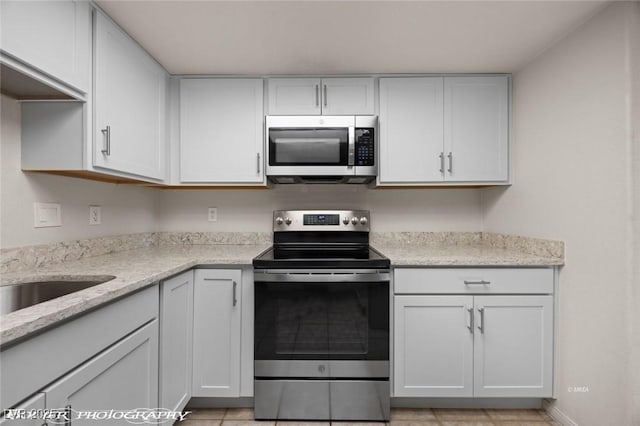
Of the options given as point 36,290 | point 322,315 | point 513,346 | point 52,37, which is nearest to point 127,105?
point 52,37

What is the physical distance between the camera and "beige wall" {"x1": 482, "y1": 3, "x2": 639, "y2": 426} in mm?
1420

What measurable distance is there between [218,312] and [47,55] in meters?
1.37

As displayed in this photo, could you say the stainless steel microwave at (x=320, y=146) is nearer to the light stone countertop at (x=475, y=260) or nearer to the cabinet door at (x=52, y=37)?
the light stone countertop at (x=475, y=260)

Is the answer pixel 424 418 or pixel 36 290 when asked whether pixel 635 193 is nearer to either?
pixel 424 418

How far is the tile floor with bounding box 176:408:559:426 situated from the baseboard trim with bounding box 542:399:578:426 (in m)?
0.03

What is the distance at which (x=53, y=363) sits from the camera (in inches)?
34.6

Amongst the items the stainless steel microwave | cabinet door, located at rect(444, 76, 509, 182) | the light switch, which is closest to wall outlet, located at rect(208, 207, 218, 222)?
the stainless steel microwave

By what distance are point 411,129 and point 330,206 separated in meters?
0.80

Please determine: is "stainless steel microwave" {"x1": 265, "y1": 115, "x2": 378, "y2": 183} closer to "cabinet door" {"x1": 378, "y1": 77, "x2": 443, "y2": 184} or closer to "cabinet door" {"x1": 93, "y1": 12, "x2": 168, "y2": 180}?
"cabinet door" {"x1": 378, "y1": 77, "x2": 443, "y2": 184}

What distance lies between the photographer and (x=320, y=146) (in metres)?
2.15

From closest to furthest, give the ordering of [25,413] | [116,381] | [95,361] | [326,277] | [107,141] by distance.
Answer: [25,413], [95,361], [116,381], [107,141], [326,277]

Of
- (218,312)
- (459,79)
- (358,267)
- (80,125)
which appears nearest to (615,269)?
(358,267)

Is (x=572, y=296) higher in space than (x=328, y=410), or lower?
higher

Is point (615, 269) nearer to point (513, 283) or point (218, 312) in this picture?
point (513, 283)
